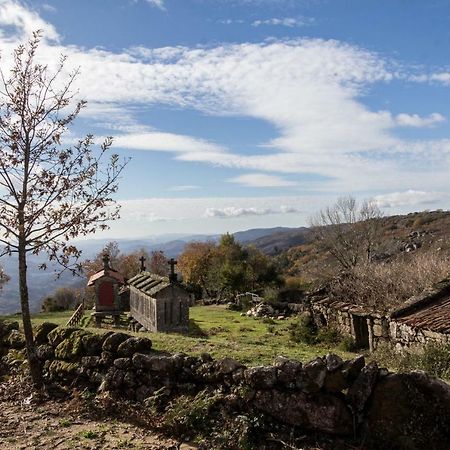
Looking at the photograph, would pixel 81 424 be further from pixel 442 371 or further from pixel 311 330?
pixel 311 330

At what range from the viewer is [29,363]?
10789 mm

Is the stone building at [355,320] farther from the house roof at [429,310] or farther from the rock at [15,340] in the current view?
the rock at [15,340]

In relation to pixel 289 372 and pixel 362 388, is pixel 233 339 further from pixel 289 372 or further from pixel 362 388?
pixel 362 388

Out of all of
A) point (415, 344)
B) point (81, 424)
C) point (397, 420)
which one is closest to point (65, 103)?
point (81, 424)

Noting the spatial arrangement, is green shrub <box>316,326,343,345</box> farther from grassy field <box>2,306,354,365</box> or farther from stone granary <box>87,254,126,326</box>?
stone granary <box>87,254,126,326</box>

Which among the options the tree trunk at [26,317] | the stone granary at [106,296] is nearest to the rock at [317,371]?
the tree trunk at [26,317]

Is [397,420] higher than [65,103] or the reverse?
the reverse

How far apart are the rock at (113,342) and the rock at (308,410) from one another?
359cm

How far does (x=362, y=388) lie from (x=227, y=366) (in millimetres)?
2296

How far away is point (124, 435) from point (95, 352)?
268cm

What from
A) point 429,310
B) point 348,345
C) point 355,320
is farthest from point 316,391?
point 355,320

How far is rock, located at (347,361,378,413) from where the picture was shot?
6945 mm

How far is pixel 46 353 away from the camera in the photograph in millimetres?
11156

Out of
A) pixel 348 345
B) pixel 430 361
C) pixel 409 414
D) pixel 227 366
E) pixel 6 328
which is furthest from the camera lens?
pixel 348 345
